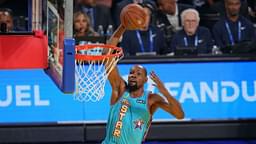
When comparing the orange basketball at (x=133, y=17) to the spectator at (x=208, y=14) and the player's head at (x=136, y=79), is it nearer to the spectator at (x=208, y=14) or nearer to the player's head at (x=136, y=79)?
the player's head at (x=136, y=79)

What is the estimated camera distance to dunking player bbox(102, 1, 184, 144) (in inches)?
248

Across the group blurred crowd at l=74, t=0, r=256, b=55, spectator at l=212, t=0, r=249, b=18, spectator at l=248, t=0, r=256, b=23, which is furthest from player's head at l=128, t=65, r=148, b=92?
spectator at l=248, t=0, r=256, b=23

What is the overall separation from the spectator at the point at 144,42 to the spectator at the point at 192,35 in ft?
0.59

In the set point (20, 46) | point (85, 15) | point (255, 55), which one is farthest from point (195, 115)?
point (20, 46)

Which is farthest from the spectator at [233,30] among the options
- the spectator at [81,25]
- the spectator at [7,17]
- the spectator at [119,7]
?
the spectator at [7,17]

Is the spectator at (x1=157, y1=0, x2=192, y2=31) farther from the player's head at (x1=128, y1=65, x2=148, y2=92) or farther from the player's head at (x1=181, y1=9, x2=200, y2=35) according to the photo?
the player's head at (x1=128, y1=65, x2=148, y2=92)

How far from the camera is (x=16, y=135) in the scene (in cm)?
781

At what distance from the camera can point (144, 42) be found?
8.16 metres

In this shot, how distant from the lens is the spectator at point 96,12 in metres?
8.65

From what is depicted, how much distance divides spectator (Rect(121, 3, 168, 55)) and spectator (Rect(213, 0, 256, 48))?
2.57ft

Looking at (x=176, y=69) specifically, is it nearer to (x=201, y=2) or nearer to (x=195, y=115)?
(x=195, y=115)

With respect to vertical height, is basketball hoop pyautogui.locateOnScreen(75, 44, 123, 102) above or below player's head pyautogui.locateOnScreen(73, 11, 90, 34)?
below

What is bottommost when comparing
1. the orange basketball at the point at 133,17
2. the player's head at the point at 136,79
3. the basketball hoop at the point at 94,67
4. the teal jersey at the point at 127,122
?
the teal jersey at the point at 127,122

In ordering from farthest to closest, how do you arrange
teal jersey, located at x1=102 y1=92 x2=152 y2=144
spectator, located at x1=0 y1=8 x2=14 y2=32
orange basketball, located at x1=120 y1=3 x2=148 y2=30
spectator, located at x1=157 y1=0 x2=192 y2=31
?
spectator, located at x1=157 y1=0 x2=192 y2=31 < spectator, located at x1=0 y1=8 x2=14 y2=32 < teal jersey, located at x1=102 y1=92 x2=152 y2=144 < orange basketball, located at x1=120 y1=3 x2=148 y2=30
